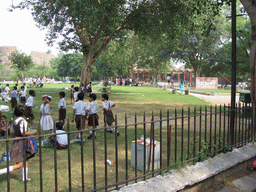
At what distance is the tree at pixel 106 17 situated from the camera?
14203 mm

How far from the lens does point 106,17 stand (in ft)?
50.8

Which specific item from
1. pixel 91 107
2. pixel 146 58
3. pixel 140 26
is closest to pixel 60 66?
pixel 146 58

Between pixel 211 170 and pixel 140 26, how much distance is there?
1615cm

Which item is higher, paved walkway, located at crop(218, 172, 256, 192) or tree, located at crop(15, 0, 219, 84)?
tree, located at crop(15, 0, 219, 84)

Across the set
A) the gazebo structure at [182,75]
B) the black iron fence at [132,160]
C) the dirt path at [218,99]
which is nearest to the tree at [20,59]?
the gazebo structure at [182,75]

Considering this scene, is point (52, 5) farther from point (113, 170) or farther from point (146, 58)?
point (146, 58)

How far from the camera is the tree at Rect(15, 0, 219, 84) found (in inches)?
559

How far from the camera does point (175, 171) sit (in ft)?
12.1

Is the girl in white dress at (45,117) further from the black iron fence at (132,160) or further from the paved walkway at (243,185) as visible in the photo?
the paved walkway at (243,185)

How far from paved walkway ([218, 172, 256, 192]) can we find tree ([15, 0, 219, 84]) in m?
10.6

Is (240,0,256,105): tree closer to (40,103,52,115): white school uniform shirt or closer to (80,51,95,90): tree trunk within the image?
(40,103,52,115): white school uniform shirt

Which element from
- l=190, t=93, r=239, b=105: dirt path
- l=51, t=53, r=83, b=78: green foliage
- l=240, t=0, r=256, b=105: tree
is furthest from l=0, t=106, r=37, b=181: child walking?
l=51, t=53, r=83, b=78: green foliage

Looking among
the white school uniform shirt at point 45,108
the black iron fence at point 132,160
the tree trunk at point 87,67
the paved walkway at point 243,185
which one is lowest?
the paved walkway at point 243,185

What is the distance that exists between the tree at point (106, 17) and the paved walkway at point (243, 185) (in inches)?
419
